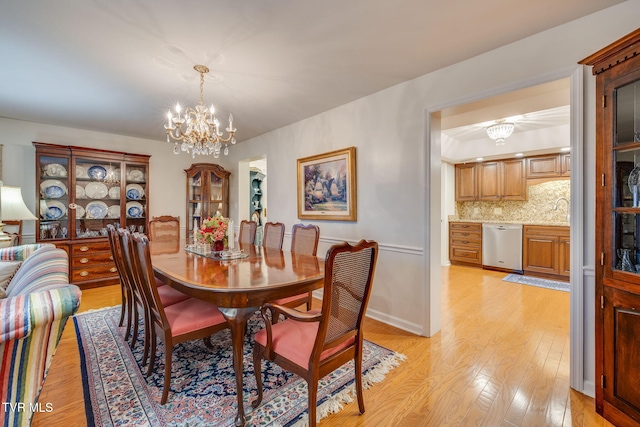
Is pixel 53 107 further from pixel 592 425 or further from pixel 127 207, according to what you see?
pixel 592 425

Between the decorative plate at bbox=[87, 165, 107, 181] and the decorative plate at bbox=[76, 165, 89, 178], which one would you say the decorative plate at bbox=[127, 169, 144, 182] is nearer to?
the decorative plate at bbox=[87, 165, 107, 181]

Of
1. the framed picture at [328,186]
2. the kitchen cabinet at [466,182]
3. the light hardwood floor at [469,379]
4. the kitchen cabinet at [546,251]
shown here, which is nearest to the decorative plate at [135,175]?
the light hardwood floor at [469,379]

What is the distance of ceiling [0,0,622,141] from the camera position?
5.55 feet

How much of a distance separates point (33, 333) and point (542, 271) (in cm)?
614

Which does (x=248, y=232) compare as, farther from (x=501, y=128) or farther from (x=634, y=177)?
(x=501, y=128)

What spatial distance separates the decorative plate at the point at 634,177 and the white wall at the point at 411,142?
210mm

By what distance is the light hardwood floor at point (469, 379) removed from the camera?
1594mm

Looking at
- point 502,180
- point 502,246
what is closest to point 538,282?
point 502,246

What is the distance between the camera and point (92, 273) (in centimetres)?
411

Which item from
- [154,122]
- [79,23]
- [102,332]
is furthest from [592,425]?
[154,122]

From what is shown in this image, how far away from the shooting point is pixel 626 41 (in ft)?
4.65

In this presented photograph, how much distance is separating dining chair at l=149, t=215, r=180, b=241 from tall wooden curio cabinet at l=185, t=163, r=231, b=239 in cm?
108

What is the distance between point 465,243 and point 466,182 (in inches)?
52.0

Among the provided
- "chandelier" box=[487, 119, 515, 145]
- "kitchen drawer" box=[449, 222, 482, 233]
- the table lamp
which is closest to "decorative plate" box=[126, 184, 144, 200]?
the table lamp
